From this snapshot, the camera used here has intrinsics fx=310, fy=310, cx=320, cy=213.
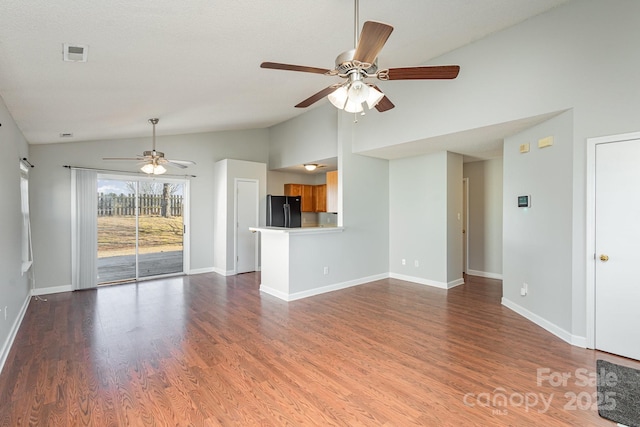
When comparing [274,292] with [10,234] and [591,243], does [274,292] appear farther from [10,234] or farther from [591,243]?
[591,243]

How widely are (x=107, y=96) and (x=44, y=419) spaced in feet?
9.87

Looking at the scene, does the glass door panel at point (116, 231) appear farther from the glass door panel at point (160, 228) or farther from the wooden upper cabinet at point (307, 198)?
the wooden upper cabinet at point (307, 198)

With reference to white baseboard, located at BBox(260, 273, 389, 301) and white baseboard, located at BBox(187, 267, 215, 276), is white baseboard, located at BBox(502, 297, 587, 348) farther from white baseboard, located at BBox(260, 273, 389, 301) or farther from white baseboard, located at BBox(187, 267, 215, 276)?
white baseboard, located at BBox(187, 267, 215, 276)

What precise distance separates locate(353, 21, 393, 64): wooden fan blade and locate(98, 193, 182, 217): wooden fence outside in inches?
228

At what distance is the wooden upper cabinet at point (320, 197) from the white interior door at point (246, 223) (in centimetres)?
178

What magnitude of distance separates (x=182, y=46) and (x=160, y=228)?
4.80m


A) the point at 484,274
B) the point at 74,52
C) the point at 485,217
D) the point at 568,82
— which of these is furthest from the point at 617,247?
the point at 74,52

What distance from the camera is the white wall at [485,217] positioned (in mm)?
6348

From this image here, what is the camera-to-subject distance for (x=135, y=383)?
8.27ft

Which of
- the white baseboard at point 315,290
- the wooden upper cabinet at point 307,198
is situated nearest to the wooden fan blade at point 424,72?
the white baseboard at point 315,290

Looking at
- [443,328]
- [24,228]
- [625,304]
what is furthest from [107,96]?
[625,304]

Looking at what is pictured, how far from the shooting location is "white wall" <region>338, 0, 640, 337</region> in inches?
114

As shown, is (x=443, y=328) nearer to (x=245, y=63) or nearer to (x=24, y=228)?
(x=245, y=63)

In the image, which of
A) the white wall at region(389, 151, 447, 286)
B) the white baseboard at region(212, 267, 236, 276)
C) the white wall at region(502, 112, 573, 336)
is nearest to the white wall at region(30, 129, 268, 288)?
the white baseboard at region(212, 267, 236, 276)
